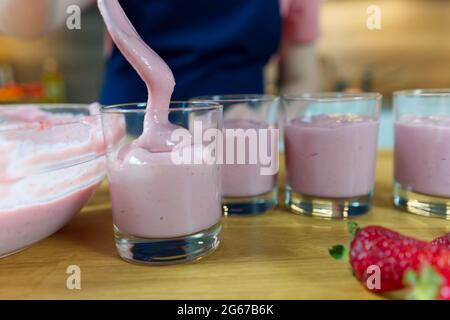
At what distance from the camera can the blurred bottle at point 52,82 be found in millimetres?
2508

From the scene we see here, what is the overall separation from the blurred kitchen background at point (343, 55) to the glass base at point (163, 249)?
2.03 meters

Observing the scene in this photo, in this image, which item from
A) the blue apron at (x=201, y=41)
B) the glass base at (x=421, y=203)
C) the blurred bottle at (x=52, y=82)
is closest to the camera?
the glass base at (x=421, y=203)

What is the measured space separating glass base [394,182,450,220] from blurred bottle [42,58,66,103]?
7.14ft

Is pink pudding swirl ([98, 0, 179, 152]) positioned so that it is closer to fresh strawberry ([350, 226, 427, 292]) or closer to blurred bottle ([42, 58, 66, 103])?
fresh strawberry ([350, 226, 427, 292])

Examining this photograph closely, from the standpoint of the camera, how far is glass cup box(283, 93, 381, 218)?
68cm

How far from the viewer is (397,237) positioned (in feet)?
1.53

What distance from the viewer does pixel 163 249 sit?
1.73ft

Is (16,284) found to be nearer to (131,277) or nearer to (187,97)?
(131,277)

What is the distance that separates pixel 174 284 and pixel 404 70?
2446 mm

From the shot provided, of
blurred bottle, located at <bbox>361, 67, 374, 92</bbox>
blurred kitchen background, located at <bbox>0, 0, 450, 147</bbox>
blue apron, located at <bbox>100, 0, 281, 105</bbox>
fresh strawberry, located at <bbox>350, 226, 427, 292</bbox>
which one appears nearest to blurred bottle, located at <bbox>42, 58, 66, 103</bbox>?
blurred kitchen background, located at <bbox>0, 0, 450, 147</bbox>

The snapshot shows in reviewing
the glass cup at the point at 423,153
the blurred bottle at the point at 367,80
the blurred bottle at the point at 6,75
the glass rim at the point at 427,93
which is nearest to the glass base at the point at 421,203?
the glass cup at the point at 423,153

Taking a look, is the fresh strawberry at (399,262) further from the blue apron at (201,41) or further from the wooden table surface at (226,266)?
the blue apron at (201,41)
